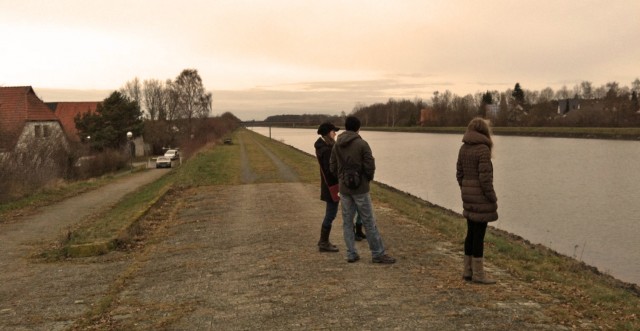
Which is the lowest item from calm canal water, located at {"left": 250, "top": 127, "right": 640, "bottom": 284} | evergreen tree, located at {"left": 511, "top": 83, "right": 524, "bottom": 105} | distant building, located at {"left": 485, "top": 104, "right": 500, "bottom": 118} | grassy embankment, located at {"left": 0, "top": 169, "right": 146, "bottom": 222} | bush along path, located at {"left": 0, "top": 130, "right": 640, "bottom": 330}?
calm canal water, located at {"left": 250, "top": 127, "right": 640, "bottom": 284}

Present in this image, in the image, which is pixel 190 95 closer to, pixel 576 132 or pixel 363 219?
pixel 576 132

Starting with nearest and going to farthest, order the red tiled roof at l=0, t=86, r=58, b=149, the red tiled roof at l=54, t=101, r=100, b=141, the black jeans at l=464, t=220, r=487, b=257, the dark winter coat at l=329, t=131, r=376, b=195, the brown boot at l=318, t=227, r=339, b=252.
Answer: the black jeans at l=464, t=220, r=487, b=257
the dark winter coat at l=329, t=131, r=376, b=195
the brown boot at l=318, t=227, r=339, b=252
the red tiled roof at l=0, t=86, r=58, b=149
the red tiled roof at l=54, t=101, r=100, b=141

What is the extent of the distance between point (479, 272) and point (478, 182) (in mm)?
1060

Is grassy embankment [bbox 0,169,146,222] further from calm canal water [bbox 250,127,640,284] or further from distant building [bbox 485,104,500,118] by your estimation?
distant building [bbox 485,104,500,118]

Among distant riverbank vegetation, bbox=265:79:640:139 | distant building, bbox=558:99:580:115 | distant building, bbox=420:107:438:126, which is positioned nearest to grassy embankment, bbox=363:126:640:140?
distant riverbank vegetation, bbox=265:79:640:139

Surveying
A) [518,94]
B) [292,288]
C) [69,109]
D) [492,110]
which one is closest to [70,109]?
[69,109]

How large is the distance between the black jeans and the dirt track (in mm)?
382

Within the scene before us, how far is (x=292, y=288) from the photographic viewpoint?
237 inches

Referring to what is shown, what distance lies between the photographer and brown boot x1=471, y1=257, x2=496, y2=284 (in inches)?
241

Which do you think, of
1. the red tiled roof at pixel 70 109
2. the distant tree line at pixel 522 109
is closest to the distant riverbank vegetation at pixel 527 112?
the distant tree line at pixel 522 109

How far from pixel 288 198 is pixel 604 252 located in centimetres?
789

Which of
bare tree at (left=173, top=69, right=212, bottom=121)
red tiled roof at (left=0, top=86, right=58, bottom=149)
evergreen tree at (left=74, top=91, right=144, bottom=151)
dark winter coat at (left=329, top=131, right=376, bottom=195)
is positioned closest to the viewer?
dark winter coat at (left=329, top=131, right=376, bottom=195)

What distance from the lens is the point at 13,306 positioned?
5941 mm

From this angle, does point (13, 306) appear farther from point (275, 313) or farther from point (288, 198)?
point (288, 198)
